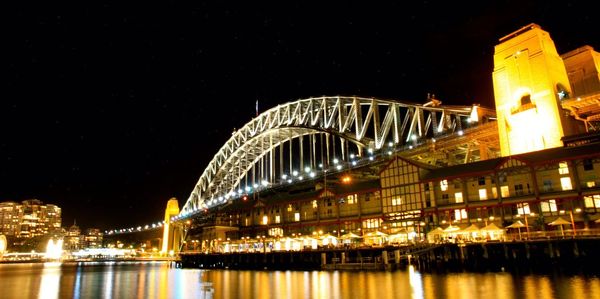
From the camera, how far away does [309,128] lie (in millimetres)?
103250

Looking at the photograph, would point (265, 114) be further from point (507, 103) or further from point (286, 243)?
point (507, 103)

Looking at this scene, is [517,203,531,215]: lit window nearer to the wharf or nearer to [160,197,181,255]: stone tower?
the wharf

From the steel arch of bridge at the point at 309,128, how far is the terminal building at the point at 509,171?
9.86 m

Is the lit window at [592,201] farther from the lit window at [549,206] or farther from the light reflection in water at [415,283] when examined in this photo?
the light reflection in water at [415,283]

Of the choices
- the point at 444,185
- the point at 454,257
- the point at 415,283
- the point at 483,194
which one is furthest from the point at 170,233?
the point at 415,283

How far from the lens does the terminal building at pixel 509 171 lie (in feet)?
158

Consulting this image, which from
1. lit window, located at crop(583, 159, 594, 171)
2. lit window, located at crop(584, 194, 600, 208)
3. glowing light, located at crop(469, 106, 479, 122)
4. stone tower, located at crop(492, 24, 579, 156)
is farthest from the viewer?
glowing light, located at crop(469, 106, 479, 122)

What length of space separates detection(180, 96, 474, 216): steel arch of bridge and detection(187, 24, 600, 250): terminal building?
32.3 ft

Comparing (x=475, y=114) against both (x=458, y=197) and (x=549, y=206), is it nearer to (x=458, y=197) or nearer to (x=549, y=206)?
(x=458, y=197)

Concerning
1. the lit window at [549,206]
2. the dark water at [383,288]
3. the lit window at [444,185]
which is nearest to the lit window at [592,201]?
the lit window at [549,206]

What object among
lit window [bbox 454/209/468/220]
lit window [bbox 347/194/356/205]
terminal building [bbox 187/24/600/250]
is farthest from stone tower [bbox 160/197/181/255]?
lit window [bbox 454/209/468/220]

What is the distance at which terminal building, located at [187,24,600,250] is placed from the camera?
158ft

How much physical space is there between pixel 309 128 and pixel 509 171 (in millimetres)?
56490

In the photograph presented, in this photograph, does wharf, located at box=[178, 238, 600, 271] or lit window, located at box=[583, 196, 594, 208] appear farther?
lit window, located at box=[583, 196, 594, 208]
